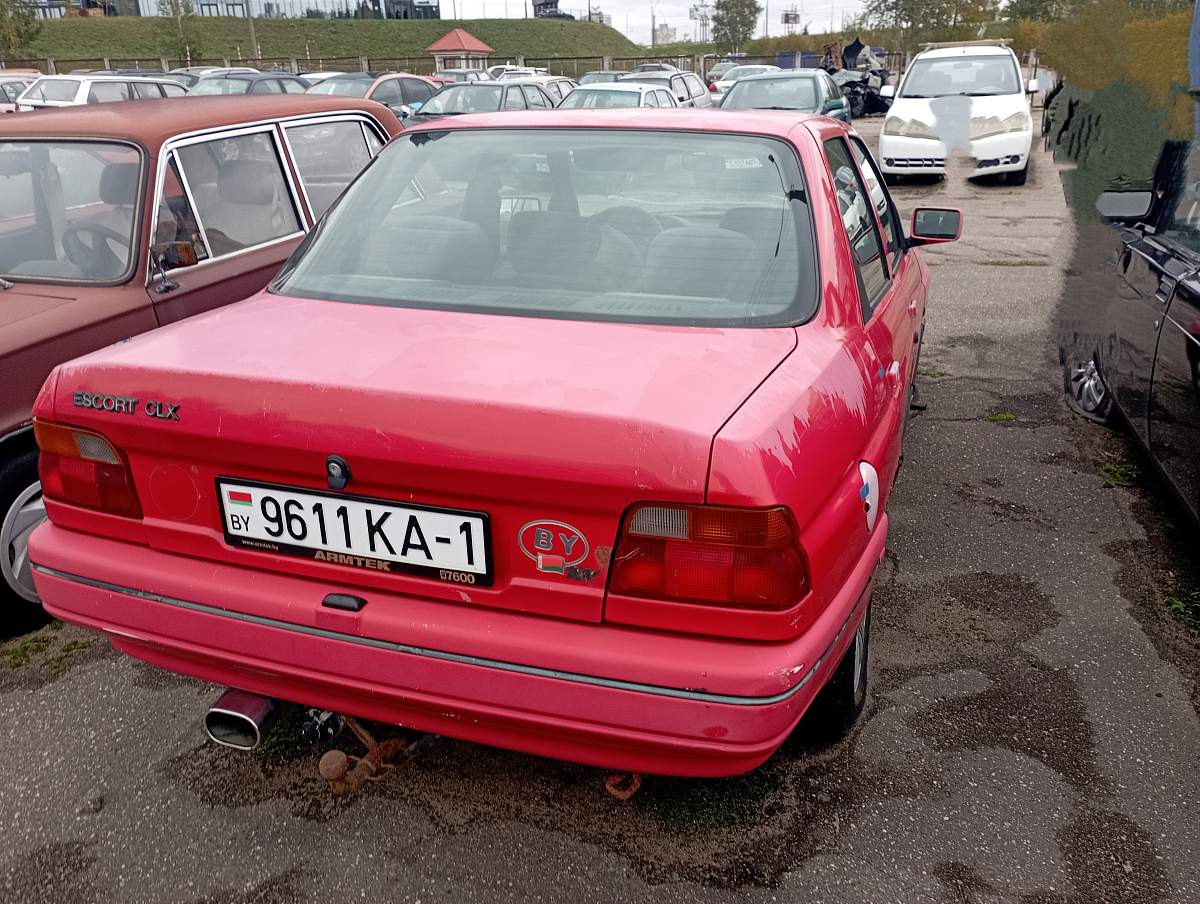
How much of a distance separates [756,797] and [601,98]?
12940 millimetres

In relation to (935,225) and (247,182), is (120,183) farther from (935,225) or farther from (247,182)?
(935,225)

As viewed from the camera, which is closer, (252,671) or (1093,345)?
(252,671)

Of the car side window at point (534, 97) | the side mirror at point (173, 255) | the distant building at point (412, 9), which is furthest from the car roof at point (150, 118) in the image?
the distant building at point (412, 9)

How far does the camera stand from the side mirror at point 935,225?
3721 mm

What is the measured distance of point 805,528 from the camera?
1851 millimetres

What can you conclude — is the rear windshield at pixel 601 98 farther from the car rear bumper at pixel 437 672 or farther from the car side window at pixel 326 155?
the car rear bumper at pixel 437 672

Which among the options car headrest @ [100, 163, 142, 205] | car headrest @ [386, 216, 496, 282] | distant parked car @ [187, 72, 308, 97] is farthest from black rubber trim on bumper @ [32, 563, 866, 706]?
distant parked car @ [187, 72, 308, 97]

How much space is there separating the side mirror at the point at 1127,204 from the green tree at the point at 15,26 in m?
42.4

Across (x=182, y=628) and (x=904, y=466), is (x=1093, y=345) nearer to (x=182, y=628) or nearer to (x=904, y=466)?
(x=904, y=466)

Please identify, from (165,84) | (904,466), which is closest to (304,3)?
(165,84)

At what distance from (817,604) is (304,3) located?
95.4m

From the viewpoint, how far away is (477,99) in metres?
15.4

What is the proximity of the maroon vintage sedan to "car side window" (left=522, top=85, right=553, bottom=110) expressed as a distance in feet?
41.5

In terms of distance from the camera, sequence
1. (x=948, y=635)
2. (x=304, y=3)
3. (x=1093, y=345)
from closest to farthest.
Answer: (x=948, y=635)
(x=1093, y=345)
(x=304, y=3)
